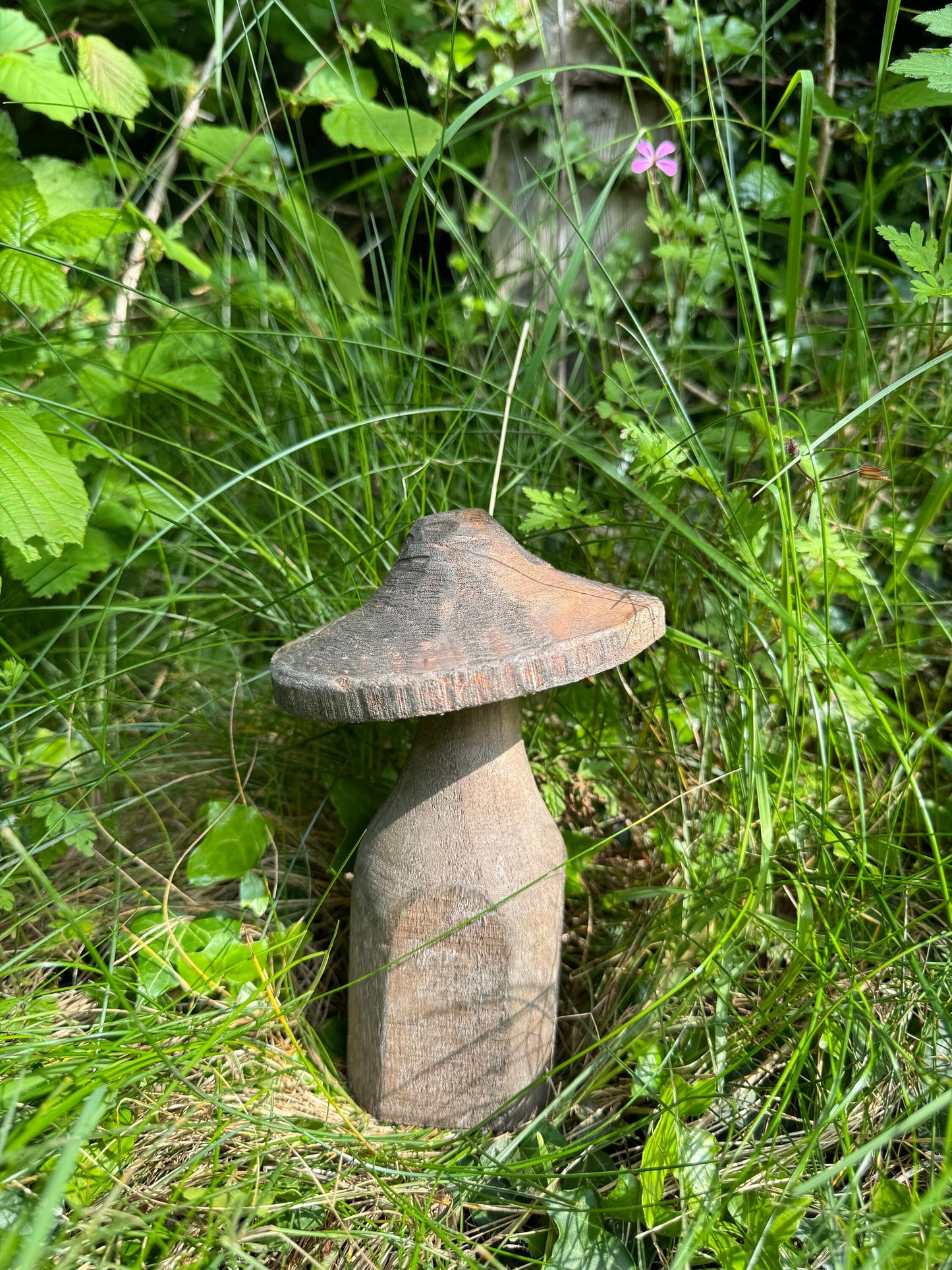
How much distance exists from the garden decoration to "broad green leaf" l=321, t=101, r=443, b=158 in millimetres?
1052

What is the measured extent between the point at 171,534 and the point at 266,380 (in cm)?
48

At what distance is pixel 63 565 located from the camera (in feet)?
6.35

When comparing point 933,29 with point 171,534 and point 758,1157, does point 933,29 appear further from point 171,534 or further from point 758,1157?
point 171,534

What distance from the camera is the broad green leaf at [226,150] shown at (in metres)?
2.21

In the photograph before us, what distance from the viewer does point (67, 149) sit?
3.22m

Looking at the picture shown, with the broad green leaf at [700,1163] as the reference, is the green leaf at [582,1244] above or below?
below

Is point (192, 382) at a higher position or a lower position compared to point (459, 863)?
higher

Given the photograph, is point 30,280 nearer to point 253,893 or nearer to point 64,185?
point 64,185

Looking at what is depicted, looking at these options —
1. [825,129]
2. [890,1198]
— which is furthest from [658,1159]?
[825,129]

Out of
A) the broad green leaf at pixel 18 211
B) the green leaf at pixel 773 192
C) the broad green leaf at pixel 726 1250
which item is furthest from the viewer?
the green leaf at pixel 773 192

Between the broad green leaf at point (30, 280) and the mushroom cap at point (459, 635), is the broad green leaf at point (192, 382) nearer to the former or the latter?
the broad green leaf at point (30, 280)

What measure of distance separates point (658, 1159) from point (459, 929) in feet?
1.41

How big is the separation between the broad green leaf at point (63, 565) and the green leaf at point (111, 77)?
35.3 inches

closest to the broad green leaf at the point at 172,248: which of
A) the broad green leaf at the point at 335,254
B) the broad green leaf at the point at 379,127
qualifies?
the broad green leaf at the point at 335,254
